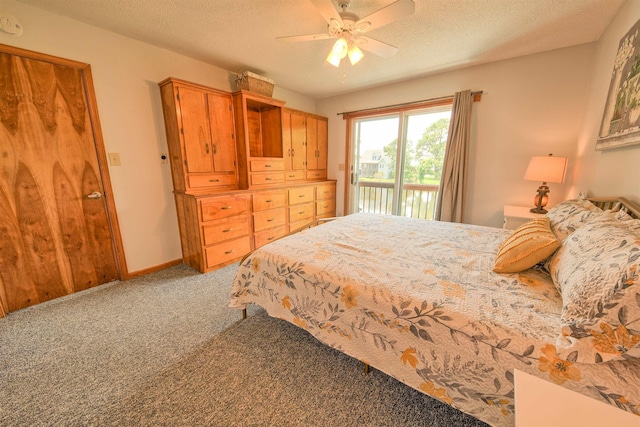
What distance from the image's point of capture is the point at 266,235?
10.8 ft

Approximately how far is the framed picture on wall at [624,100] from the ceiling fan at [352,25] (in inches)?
56.9

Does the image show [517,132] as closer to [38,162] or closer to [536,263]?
[536,263]

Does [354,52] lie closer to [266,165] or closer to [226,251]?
[266,165]

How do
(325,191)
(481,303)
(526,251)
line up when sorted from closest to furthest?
(481,303) < (526,251) < (325,191)

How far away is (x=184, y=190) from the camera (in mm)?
2613

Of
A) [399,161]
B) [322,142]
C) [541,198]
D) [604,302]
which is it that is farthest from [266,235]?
[541,198]

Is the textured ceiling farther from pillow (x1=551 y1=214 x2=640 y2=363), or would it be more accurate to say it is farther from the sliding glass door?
pillow (x1=551 y1=214 x2=640 y2=363)

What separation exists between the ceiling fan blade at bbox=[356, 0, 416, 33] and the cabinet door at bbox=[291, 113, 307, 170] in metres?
2.02

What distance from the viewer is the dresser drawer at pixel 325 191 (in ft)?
13.2

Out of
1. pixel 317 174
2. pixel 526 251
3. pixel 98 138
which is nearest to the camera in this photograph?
pixel 526 251

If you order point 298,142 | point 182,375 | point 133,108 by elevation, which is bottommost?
point 182,375

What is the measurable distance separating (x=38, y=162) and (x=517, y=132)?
4.75m

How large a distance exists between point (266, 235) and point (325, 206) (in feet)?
4.41

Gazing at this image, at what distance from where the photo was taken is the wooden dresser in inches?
100.0
